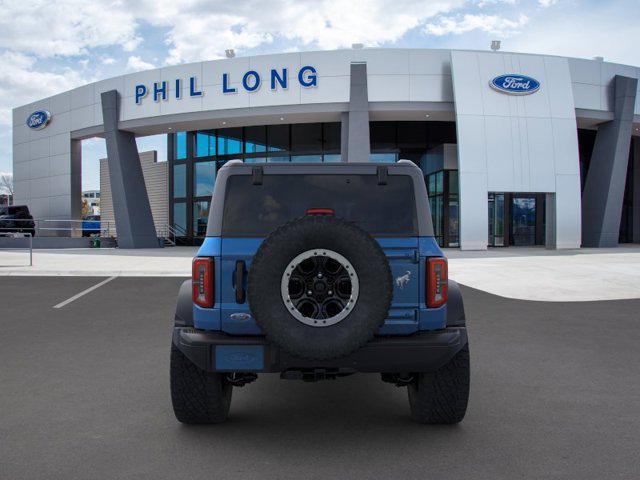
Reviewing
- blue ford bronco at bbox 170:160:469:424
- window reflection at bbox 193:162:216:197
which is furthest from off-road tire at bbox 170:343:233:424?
window reflection at bbox 193:162:216:197

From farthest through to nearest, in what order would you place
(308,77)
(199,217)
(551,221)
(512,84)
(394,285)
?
(199,217), (551,221), (512,84), (308,77), (394,285)

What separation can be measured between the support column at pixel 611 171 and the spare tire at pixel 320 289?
28079 mm

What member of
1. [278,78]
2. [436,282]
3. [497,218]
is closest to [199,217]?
[278,78]

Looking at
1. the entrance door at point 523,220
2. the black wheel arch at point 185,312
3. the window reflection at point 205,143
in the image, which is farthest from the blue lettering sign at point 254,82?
the black wheel arch at point 185,312

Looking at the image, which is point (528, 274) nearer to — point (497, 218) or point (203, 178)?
point (497, 218)

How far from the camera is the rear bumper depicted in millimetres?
3398

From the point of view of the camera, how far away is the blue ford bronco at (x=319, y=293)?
3.24m

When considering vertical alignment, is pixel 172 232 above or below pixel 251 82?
below

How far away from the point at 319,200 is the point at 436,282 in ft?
3.22

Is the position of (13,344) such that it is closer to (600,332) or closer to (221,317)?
(221,317)

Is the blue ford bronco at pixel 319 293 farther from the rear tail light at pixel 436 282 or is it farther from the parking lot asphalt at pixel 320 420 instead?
the parking lot asphalt at pixel 320 420

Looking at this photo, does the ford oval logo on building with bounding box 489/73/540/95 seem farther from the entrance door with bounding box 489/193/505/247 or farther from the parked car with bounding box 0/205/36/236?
the parked car with bounding box 0/205/36/236

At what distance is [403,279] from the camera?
355cm

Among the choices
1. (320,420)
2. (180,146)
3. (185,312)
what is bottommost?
(320,420)
